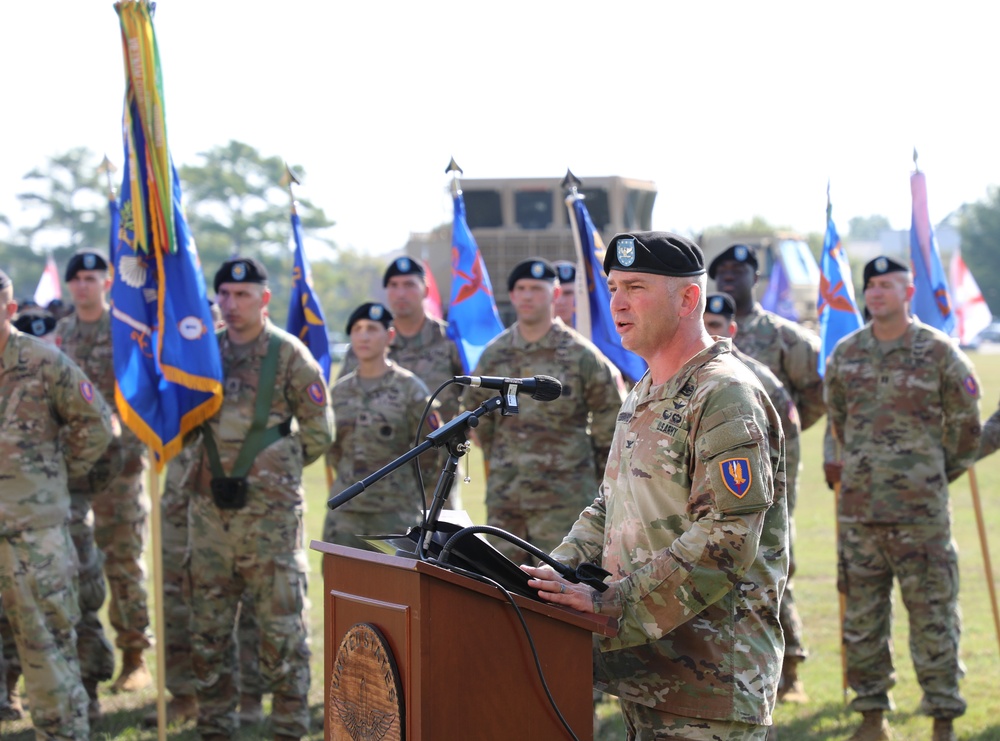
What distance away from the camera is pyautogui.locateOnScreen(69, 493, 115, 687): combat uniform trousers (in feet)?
22.7

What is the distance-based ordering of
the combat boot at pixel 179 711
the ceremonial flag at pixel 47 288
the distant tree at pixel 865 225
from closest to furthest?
the combat boot at pixel 179 711
the ceremonial flag at pixel 47 288
the distant tree at pixel 865 225

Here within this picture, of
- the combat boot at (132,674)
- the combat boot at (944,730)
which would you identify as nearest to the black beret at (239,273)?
the combat boot at (132,674)

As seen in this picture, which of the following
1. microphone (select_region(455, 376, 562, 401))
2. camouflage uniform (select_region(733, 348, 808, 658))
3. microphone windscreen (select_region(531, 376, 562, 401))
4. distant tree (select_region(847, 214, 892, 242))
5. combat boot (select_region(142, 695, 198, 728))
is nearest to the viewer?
microphone (select_region(455, 376, 562, 401))

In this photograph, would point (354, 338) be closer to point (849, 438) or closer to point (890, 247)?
point (849, 438)

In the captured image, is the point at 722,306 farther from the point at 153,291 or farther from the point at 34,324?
the point at 34,324

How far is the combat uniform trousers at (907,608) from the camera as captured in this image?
6.04 meters

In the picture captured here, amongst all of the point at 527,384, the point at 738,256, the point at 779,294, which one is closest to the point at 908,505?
the point at 738,256

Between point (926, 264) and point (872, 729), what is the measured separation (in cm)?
382

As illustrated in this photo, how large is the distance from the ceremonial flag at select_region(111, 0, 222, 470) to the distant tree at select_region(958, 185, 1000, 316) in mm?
72327

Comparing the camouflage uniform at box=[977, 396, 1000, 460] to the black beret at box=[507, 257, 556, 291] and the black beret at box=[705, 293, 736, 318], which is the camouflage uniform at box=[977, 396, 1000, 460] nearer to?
the black beret at box=[705, 293, 736, 318]

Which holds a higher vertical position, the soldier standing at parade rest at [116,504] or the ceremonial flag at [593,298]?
the ceremonial flag at [593,298]

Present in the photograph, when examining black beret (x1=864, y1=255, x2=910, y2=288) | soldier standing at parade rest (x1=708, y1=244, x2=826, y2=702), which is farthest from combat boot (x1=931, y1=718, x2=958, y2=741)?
black beret (x1=864, y1=255, x2=910, y2=288)

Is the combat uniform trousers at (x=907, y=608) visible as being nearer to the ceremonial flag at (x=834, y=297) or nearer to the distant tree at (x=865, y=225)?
the ceremonial flag at (x=834, y=297)

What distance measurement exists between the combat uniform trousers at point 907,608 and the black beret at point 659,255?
11.8 feet
